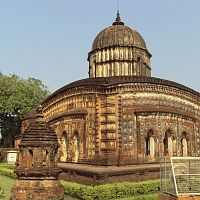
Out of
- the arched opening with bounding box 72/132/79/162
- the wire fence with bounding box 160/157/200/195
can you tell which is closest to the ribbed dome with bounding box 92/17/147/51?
the arched opening with bounding box 72/132/79/162

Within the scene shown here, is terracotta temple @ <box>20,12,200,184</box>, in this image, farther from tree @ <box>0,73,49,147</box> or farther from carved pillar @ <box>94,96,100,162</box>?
tree @ <box>0,73,49,147</box>

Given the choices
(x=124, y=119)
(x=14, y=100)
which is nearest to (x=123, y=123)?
(x=124, y=119)

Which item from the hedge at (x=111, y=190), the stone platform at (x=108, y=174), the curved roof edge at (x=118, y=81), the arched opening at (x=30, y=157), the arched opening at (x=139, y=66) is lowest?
the hedge at (x=111, y=190)

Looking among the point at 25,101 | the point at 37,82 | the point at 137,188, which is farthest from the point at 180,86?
the point at 37,82

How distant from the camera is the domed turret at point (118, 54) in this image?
22.8 meters

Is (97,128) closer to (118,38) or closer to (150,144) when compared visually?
(150,144)

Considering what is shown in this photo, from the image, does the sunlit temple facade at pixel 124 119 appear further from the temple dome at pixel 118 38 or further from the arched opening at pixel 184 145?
the temple dome at pixel 118 38

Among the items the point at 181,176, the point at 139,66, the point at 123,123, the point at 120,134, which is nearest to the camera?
the point at 181,176

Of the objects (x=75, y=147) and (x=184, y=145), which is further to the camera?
(x=184, y=145)

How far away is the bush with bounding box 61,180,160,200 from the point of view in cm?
1255

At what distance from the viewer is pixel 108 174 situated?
45.8 ft

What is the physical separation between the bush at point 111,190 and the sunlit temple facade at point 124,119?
2.84m

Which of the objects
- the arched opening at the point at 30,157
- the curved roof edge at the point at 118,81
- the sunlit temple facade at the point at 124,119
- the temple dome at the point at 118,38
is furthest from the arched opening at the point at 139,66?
the arched opening at the point at 30,157

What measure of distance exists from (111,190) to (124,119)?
511cm
